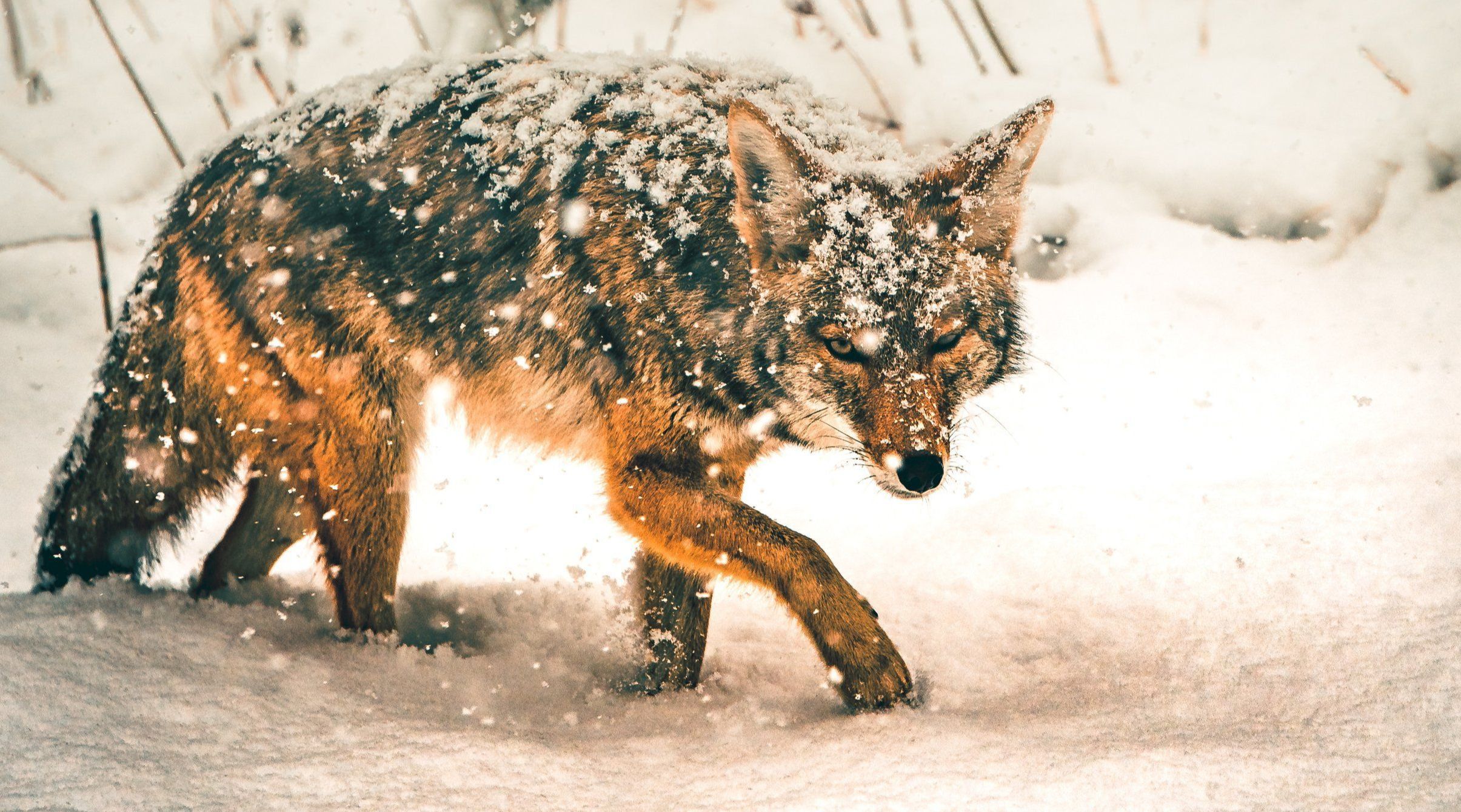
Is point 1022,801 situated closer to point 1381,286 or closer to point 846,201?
point 846,201

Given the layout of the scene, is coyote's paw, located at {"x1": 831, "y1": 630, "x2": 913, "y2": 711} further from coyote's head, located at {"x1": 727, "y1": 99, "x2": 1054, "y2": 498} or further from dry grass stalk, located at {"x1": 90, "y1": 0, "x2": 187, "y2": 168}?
dry grass stalk, located at {"x1": 90, "y1": 0, "x2": 187, "y2": 168}

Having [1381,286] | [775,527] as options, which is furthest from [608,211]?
[1381,286]

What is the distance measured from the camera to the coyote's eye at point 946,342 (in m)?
2.31

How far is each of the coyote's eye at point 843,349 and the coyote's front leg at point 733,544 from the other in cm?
44

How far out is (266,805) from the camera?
1.74m

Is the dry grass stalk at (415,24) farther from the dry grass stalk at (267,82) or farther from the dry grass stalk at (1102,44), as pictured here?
the dry grass stalk at (1102,44)

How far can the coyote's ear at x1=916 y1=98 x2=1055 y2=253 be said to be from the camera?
2322mm

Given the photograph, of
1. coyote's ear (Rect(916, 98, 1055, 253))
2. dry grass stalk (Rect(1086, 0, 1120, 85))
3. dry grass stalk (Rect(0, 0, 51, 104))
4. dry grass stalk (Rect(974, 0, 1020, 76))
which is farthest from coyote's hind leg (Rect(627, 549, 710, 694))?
dry grass stalk (Rect(0, 0, 51, 104))

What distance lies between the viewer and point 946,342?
91.9 inches

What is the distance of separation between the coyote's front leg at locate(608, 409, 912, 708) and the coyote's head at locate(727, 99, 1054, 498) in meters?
0.28

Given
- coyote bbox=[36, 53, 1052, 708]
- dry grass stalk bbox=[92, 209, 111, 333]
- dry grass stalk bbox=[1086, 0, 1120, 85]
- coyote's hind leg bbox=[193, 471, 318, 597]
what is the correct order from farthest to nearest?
dry grass stalk bbox=[1086, 0, 1120, 85]
dry grass stalk bbox=[92, 209, 111, 333]
coyote's hind leg bbox=[193, 471, 318, 597]
coyote bbox=[36, 53, 1052, 708]

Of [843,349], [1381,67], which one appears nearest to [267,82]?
[843,349]

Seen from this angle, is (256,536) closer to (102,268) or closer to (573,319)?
(573,319)

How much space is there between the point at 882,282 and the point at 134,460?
2.24 meters
